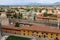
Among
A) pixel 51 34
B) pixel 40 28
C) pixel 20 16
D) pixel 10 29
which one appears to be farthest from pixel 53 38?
pixel 20 16

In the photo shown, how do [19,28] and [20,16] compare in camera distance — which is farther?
[20,16]

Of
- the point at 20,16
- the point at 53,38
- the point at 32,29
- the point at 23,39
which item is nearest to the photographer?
the point at 23,39

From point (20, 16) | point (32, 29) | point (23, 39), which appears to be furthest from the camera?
point (20, 16)

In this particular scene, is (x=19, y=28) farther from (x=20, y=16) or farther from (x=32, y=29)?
(x=20, y=16)

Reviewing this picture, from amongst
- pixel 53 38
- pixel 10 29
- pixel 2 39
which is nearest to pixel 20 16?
pixel 10 29

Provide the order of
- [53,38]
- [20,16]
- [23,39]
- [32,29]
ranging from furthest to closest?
[20,16] → [32,29] → [53,38] → [23,39]

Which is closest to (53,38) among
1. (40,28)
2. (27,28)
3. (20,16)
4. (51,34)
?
(51,34)

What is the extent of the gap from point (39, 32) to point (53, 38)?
74 cm

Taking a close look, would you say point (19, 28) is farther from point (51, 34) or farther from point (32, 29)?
point (51, 34)

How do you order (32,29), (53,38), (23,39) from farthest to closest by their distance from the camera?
(32,29) < (53,38) < (23,39)

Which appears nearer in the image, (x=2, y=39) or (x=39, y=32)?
(x=2, y=39)

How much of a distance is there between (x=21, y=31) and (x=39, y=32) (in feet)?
2.77

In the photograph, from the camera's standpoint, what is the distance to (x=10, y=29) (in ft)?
25.7

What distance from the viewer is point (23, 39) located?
584cm
